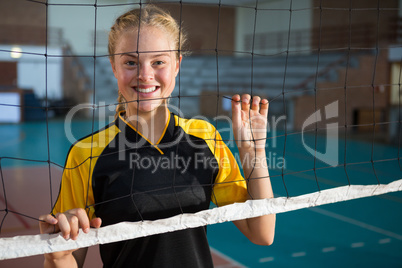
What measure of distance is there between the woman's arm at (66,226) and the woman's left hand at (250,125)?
0.39 meters

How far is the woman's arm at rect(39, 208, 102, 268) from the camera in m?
0.82

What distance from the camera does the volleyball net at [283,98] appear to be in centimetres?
109

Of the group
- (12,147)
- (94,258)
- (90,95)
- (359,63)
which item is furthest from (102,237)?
(90,95)

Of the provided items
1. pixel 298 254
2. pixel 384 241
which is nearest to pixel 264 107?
pixel 298 254

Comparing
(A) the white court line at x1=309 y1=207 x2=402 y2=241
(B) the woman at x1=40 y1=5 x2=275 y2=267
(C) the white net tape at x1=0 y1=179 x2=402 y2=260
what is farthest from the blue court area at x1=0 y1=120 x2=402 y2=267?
(B) the woman at x1=40 y1=5 x2=275 y2=267

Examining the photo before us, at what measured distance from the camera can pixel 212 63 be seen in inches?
531

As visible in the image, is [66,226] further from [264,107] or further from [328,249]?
[328,249]

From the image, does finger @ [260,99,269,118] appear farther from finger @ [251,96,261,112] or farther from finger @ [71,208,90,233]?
finger @ [71,208,90,233]

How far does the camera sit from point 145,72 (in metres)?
0.99

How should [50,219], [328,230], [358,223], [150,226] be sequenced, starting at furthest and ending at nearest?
[358,223]
[328,230]
[150,226]
[50,219]

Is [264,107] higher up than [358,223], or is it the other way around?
[264,107]

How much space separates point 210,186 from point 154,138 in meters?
0.19

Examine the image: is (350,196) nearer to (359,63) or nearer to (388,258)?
(388,258)

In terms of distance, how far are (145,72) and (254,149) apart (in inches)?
12.5
